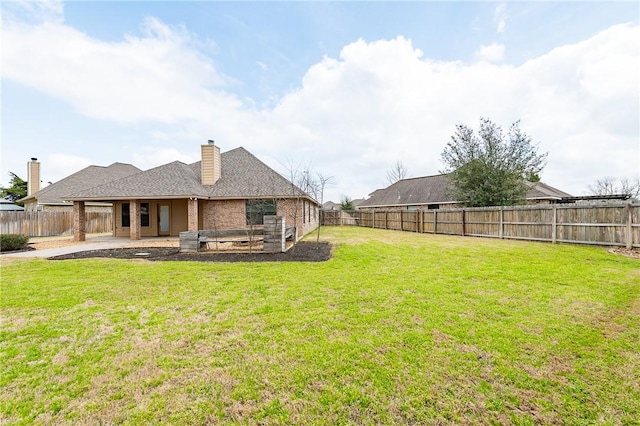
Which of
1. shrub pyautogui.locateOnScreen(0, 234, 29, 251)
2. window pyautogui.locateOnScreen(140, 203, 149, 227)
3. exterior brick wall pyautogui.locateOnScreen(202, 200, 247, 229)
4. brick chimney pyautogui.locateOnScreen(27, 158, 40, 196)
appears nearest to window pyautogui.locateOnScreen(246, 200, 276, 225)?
exterior brick wall pyautogui.locateOnScreen(202, 200, 247, 229)

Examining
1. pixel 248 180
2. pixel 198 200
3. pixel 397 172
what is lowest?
pixel 198 200

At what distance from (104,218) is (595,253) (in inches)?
1137

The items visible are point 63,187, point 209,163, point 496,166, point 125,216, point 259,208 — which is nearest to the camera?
point 259,208

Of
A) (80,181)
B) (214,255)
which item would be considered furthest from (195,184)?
(80,181)

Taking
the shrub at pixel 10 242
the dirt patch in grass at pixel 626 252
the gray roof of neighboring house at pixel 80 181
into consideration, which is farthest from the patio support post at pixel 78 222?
the dirt patch in grass at pixel 626 252

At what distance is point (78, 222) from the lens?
15.8 metres

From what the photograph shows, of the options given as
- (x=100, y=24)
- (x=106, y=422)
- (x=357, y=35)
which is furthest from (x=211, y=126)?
(x=106, y=422)

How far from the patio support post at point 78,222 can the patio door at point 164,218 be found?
146 inches

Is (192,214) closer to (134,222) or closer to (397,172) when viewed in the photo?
(134,222)

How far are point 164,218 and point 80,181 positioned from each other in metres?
13.2

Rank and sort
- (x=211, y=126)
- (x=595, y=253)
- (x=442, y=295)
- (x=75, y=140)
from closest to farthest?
1. (x=442, y=295)
2. (x=595, y=253)
3. (x=75, y=140)
4. (x=211, y=126)

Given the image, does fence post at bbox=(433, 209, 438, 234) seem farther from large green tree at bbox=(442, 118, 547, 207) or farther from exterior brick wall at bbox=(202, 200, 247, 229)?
exterior brick wall at bbox=(202, 200, 247, 229)

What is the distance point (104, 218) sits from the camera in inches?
874

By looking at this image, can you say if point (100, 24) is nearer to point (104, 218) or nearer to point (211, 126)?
point (211, 126)
